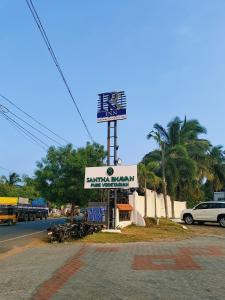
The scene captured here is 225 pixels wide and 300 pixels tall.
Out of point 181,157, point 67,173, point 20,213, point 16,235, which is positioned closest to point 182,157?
point 181,157

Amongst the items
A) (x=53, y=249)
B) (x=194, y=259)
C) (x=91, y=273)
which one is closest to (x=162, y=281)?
(x=91, y=273)

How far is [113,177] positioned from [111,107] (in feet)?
16.7

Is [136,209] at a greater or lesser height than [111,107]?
lesser

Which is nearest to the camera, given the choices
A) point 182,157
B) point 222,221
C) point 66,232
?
point 66,232

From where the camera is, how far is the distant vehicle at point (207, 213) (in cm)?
2961

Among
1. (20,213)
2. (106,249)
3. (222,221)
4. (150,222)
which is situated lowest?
(106,249)

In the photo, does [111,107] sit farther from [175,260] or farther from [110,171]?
[175,260]

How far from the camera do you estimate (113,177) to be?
985 inches

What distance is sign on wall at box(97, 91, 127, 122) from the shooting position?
27.3 meters

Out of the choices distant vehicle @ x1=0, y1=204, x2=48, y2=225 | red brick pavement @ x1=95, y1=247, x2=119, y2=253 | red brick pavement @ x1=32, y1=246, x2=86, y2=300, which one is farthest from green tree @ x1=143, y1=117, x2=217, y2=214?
red brick pavement @ x1=32, y1=246, x2=86, y2=300

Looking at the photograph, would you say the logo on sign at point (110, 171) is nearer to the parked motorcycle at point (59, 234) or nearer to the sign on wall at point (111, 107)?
the sign on wall at point (111, 107)

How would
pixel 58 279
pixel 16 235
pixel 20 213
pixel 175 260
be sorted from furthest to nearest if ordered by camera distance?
pixel 20 213, pixel 16 235, pixel 175 260, pixel 58 279

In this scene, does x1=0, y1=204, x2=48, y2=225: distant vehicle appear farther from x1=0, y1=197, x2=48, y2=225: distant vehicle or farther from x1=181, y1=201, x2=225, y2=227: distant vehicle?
x1=181, y1=201, x2=225, y2=227: distant vehicle

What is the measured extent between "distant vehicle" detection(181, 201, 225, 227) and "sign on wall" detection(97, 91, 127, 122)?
9108mm
